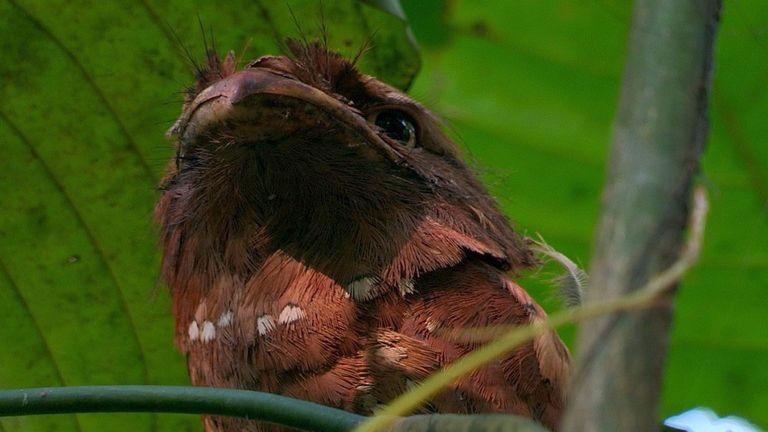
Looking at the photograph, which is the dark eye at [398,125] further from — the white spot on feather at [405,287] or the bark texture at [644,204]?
the bark texture at [644,204]

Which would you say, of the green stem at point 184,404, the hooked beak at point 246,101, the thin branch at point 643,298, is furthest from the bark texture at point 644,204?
the hooked beak at point 246,101

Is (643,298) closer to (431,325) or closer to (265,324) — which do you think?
(431,325)

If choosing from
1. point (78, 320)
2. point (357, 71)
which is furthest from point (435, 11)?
point (78, 320)

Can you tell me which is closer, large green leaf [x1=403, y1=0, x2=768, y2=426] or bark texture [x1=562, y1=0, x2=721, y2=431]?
bark texture [x1=562, y1=0, x2=721, y2=431]

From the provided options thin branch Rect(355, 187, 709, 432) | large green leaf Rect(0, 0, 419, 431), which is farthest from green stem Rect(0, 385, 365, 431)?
large green leaf Rect(0, 0, 419, 431)

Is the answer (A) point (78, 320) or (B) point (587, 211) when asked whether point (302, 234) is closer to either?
(A) point (78, 320)

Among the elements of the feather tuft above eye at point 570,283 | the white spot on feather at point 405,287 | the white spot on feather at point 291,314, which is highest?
the feather tuft above eye at point 570,283

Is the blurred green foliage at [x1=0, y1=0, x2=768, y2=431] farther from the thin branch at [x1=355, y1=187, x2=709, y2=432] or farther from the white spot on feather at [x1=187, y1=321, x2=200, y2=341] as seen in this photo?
the thin branch at [x1=355, y1=187, x2=709, y2=432]
